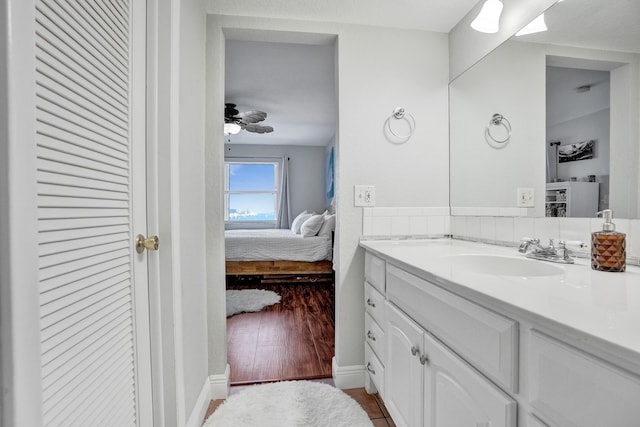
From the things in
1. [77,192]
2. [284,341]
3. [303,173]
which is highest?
[303,173]

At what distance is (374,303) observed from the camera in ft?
5.00

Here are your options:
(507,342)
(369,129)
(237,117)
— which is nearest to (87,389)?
(507,342)

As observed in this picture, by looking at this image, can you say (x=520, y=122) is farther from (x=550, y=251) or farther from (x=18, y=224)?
(x=18, y=224)

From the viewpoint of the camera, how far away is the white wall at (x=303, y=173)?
6.46 metres

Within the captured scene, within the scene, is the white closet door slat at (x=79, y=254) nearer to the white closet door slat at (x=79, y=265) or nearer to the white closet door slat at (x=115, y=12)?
the white closet door slat at (x=79, y=265)

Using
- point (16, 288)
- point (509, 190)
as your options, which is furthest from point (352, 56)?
point (16, 288)

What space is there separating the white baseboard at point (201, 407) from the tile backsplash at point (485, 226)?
1174mm

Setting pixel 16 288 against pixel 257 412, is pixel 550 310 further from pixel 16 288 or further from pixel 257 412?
pixel 257 412

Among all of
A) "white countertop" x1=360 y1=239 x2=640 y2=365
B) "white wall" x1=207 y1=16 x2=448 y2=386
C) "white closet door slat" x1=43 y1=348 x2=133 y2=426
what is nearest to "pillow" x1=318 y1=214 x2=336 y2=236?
"white wall" x1=207 y1=16 x2=448 y2=386

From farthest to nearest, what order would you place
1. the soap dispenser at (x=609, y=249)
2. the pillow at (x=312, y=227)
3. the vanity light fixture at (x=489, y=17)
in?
1. the pillow at (x=312, y=227)
2. the vanity light fixture at (x=489, y=17)
3. the soap dispenser at (x=609, y=249)

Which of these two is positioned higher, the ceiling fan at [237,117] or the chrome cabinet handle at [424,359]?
the ceiling fan at [237,117]

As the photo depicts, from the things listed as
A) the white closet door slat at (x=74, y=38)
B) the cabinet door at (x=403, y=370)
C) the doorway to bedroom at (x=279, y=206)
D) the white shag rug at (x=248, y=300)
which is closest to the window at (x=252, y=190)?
the doorway to bedroom at (x=279, y=206)

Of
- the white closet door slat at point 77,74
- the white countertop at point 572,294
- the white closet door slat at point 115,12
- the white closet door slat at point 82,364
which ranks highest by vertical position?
the white closet door slat at point 115,12

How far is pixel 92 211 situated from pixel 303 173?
5.88 metres
